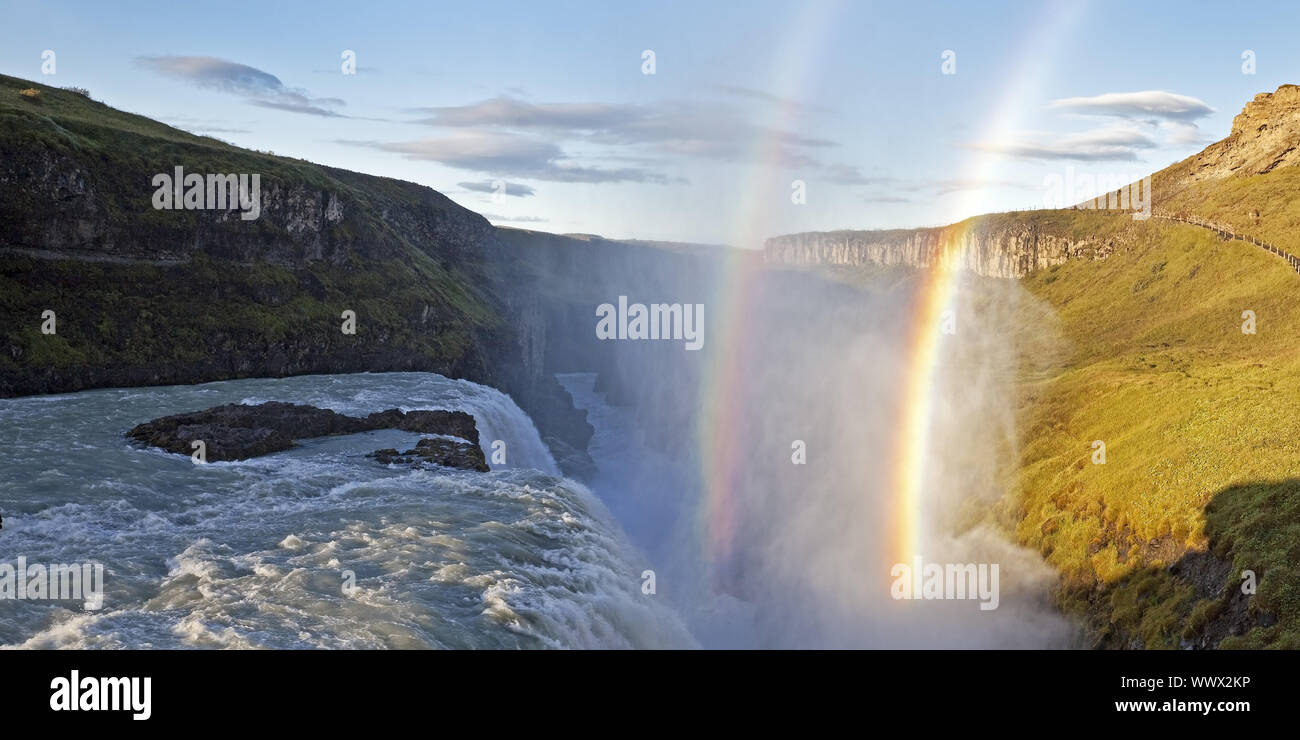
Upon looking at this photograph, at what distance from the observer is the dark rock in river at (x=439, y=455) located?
4509 centimetres

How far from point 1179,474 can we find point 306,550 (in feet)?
125

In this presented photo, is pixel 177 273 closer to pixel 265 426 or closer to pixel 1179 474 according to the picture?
pixel 265 426

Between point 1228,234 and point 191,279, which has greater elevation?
point 1228,234

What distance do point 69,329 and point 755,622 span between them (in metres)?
52.4

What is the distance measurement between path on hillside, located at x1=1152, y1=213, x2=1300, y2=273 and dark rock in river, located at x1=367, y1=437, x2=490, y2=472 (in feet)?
241

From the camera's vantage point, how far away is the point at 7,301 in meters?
57.5

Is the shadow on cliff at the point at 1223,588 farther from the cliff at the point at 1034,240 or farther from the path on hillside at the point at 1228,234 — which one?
the cliff at the point at 1034,240

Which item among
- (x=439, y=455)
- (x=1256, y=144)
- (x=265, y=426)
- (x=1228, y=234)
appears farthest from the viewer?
(x=1256, y=144)

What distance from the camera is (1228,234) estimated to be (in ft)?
334

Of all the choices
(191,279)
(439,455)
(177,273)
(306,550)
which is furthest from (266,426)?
(191,279)

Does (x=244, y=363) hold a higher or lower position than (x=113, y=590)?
higher
